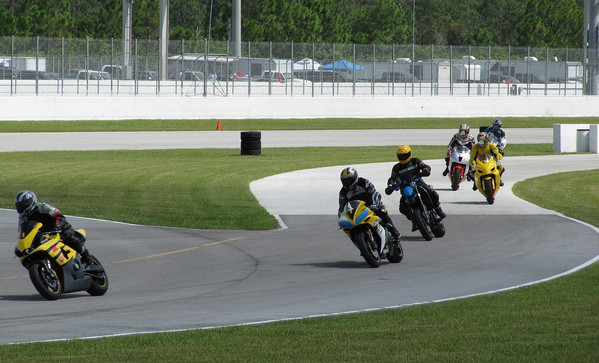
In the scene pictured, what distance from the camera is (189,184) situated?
2481cm

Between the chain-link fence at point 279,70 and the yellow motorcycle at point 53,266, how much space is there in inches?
1469

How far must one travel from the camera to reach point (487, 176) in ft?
68.4

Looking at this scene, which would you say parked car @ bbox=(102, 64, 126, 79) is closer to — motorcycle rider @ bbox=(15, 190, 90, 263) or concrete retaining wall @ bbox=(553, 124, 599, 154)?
concrete retaining wall @ bbox=(553, 124, 599, 154)

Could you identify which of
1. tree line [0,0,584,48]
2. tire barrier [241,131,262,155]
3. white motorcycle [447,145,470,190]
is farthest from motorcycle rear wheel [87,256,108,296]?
tree line [0,0,584,48]

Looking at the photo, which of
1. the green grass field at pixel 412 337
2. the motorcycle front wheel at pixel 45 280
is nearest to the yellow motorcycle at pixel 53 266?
the motorcycle front wheel at pixel 45 280

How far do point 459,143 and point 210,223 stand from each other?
7894mm

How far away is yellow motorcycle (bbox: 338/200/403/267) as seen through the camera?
533 inches

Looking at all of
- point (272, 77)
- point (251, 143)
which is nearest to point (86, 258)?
point (251, 143)

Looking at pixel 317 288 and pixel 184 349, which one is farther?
pixel 317 288

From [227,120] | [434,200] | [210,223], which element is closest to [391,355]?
[434,200]

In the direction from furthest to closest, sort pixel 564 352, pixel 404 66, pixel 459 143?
pixel 404 66 < pixel 459 143 < pixel 564 352

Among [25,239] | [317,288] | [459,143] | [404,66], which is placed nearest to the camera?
[25,239]

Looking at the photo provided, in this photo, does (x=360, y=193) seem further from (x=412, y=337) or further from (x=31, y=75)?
(x=31, y=75)

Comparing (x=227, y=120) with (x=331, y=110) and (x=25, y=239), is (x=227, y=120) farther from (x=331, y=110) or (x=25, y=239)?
(x=25, y=239)
